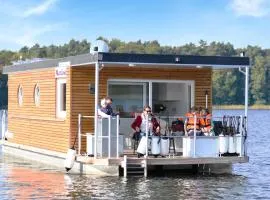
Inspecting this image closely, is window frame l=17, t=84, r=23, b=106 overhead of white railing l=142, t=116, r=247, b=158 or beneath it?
overhead

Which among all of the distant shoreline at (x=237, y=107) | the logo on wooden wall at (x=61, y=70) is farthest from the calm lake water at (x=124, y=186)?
the distant shoreline at (x=237, y=107)

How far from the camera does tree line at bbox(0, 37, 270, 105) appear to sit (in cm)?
11331

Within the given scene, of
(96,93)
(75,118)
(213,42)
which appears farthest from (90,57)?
(213,42)

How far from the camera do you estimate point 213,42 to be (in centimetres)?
13300

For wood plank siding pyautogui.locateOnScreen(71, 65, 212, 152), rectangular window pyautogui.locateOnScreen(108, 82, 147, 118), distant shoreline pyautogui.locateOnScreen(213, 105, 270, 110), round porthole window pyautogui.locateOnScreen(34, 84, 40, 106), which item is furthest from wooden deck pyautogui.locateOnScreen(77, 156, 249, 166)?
distant shoreline pyautogui.locateOnScreen(213, 105, 270, 110)

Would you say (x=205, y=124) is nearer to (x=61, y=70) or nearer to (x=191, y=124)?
(x=191, y=124)

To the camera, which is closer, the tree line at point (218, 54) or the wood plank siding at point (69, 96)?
the wood plank siding at point (69, 96)

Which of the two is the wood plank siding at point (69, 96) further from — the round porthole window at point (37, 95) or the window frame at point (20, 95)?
the window frame at point (20, 95)

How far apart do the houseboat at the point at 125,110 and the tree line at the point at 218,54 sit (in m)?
85.2

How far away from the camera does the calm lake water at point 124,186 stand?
17188 mm

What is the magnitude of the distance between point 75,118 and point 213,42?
4468 inches

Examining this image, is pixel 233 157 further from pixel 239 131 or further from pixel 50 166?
pixel 50 166

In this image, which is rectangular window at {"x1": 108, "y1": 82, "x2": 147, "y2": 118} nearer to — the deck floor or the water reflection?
the deck floor

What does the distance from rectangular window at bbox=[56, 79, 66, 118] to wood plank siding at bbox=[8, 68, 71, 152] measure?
0.55ft
